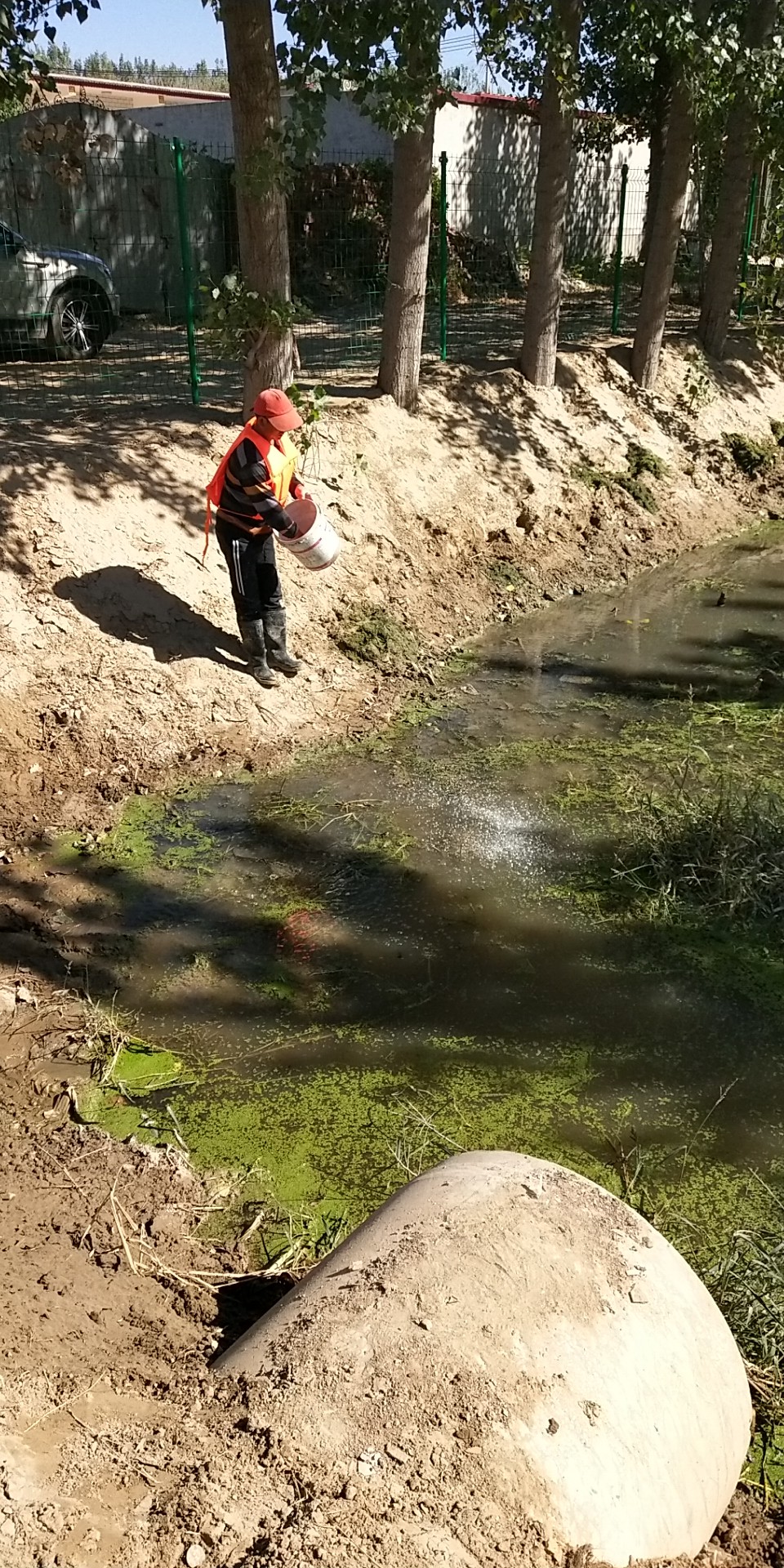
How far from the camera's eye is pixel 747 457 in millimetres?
14000

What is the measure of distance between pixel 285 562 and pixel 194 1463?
7058mm

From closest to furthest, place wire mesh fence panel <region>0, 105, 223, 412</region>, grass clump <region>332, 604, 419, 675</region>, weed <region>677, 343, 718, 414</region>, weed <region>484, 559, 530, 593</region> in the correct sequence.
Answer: grass clump <region>332, 604, 419, 675</region> < weed <region>484, 559, 530, 593</region> < wire mesh fence panel <region>0, 105, 223, 412</region> < weed <region>677, 343, 718, 414</region>

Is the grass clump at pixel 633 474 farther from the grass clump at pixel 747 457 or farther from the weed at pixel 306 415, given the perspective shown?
the weed at pixel 306 415

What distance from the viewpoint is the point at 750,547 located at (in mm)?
12375

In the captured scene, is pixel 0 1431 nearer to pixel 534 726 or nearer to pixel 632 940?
pixel 632 940

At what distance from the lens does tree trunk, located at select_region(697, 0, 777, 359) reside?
13.9m

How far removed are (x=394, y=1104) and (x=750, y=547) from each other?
366 inches

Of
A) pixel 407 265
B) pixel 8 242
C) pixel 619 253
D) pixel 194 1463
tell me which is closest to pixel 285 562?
pixel 407 265

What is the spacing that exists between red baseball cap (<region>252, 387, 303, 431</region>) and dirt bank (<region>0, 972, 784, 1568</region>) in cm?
508

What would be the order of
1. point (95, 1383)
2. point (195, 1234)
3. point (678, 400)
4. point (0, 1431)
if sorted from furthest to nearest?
1. point (678, 400)
2. point (195, 1234)
3. point (95, 1383)
4. point (0, 1431)

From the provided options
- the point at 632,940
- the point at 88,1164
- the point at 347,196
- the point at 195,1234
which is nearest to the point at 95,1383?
the point at 195,1234

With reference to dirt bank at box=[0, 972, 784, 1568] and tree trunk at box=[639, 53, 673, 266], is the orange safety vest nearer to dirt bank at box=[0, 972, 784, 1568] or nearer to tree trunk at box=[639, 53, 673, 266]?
dirt bank at box=[0, 972, 784, 1568]

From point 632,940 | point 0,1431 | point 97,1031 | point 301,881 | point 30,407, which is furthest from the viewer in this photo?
point 30,407

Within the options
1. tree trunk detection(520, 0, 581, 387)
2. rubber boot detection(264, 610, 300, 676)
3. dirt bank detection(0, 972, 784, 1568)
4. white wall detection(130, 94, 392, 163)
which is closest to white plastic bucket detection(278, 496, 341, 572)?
rubber boot detection(264, 610, 300, 676)
